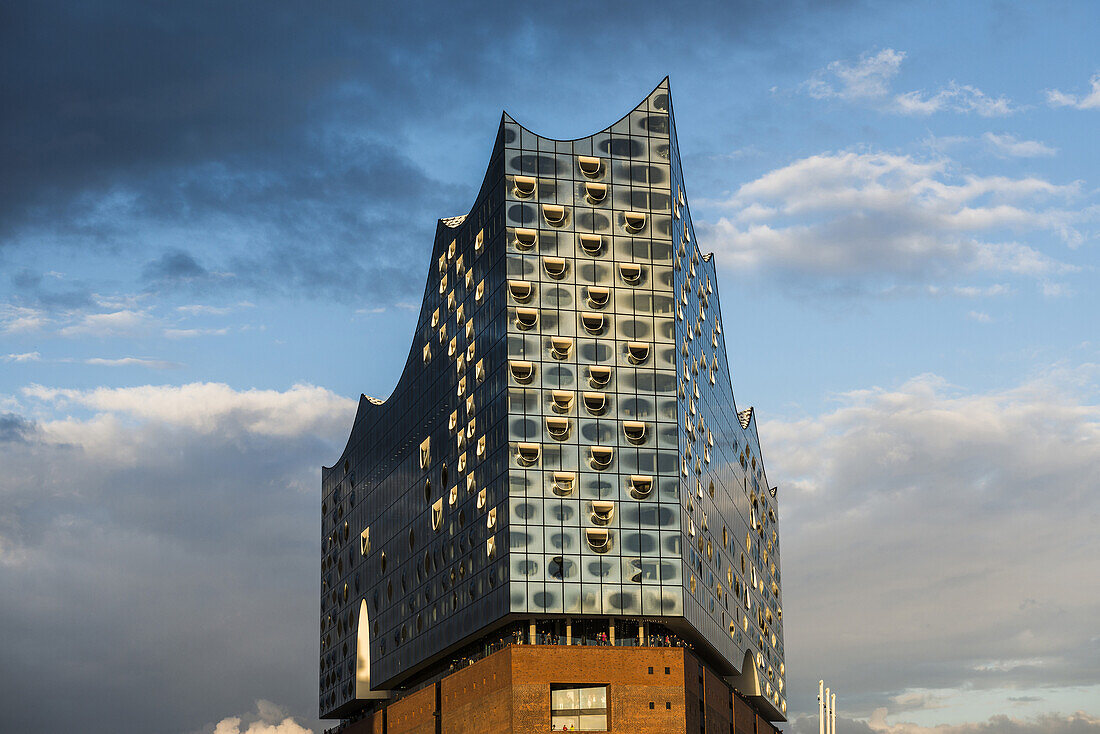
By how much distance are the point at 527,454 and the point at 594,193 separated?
18053mm

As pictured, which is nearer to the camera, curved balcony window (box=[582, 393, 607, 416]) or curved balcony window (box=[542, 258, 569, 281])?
curved balcony window (box=[582, 393, 607, 416])

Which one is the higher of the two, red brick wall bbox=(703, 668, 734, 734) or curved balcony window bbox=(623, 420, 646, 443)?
curved balcony window bbox=(623, 420, 646, 443)

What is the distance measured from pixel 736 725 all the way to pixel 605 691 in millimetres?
20218

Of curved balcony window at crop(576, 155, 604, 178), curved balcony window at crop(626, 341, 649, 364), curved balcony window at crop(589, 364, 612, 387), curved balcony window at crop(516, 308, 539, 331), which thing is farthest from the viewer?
curved balcony window at crop(576, 155, 604, 178)

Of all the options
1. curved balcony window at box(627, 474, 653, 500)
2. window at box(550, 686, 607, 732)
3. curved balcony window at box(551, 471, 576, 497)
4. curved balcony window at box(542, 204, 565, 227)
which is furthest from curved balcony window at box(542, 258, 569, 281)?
window at box(550, 686, 607, 732)

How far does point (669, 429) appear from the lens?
310 ft

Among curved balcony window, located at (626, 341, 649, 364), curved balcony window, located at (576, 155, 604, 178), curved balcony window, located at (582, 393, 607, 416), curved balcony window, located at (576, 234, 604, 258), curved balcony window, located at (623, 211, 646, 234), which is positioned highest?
curved balcony window, located at (576, 155, 604, 178)

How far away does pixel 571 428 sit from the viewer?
307ft

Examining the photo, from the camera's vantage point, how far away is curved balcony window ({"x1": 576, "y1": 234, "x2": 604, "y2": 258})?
96938 millimetres

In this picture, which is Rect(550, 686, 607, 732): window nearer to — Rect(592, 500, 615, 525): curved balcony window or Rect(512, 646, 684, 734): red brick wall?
Rect(512, 646, 684, 734): red brick wall

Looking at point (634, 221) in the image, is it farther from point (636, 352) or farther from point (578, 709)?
point (578, 709)

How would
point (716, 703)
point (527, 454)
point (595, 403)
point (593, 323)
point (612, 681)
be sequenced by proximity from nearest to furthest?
point (612, 681), point (527, 454), point (595, 403), point (593, 323), point (716, 703)

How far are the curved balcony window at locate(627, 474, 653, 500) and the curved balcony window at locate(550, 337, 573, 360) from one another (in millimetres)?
8860

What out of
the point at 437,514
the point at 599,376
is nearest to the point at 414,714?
the point at 437,514
